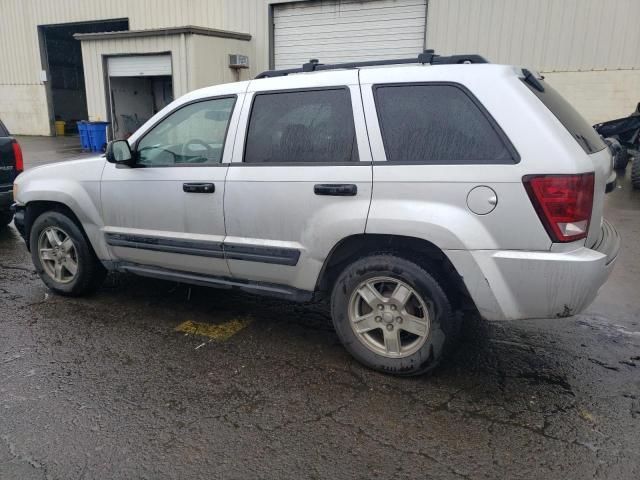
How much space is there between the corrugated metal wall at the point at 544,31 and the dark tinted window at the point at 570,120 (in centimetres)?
987

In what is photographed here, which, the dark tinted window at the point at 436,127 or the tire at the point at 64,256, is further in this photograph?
the tire at the point at 64,256

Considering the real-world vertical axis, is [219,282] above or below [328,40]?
below

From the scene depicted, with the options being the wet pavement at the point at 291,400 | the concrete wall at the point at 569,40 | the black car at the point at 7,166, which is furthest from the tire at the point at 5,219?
the concrete wall at the point at 569,40

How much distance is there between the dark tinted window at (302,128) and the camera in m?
3.44

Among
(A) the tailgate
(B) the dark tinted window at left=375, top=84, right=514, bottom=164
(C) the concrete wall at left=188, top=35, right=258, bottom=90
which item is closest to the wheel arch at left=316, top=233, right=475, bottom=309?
(B) the dark tinted window at left=375, top=84, right=514, bottom=164

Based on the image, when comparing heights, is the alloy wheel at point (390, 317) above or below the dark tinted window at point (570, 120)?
below

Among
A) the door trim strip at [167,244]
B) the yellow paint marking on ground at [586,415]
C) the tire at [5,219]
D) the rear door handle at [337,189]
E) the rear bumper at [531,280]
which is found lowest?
the tire at [5,219]

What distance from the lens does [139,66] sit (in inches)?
596

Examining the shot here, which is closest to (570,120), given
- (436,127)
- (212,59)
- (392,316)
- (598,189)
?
(598,189)

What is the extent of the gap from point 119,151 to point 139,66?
40.5 feet

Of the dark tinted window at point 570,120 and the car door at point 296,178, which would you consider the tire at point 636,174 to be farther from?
the car door at point 296,178

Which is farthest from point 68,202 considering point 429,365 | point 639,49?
point 639,49

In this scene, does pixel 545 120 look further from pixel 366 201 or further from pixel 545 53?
pixel 545 53

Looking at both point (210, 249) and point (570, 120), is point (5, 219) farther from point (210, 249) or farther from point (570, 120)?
point (570, 120)
